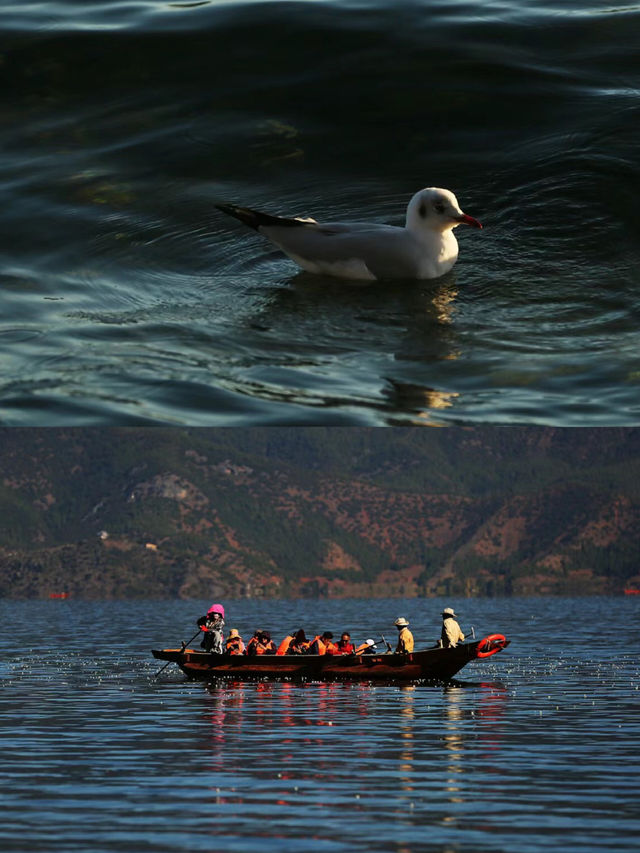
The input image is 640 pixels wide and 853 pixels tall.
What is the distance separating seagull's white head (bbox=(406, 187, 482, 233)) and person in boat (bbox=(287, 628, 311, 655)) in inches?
726

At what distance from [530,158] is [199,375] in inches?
410

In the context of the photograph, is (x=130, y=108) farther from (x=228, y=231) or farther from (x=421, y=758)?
(x=421, y=758)

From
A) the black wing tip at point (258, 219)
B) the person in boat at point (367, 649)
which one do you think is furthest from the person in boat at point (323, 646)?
the black wing tip at point (258, 219)

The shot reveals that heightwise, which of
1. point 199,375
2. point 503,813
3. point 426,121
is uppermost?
point 426,121

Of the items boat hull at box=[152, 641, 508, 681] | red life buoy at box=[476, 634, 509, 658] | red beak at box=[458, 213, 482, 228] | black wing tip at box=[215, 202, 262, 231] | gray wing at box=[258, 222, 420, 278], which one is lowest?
boat hull at box=[152, 641, 508, 681]

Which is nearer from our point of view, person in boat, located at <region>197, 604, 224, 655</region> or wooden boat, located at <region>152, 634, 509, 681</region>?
wooden boat, located at <region>152, 634, 509, 681</region>

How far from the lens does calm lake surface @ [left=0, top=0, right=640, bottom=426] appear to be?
20734 millimetres

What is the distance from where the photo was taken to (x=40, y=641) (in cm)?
9600

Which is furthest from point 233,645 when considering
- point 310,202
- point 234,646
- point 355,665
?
point 310,202

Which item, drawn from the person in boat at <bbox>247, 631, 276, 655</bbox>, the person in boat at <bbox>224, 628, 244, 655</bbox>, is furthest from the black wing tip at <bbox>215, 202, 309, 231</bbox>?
the person in boat at <bbox>224, 628, 244, 655</bbox>

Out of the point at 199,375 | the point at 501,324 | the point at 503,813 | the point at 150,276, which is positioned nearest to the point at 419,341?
the point at 501,324

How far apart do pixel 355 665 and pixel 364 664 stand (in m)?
0.25

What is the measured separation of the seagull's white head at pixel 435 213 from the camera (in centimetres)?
2445

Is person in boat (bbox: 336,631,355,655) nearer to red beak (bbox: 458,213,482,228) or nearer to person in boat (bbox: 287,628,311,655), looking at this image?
person in boat (bbox: 287,628,311,655)
